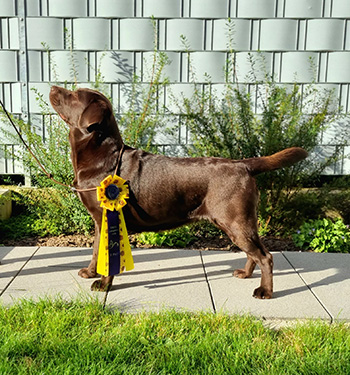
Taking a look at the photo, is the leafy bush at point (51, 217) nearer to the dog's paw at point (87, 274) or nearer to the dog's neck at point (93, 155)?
the dog's paw at point (87, 274)

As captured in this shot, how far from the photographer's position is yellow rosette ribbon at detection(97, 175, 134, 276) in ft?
11.0

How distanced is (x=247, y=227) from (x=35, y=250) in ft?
7.73

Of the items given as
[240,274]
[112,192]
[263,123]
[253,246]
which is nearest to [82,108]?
[112,192]

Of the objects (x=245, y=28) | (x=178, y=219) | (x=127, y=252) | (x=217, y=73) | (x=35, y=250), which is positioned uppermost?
(x=245, y=28)

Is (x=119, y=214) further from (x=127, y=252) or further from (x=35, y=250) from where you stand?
(x=35, y=250)

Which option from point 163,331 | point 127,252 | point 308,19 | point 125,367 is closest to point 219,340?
point 163,331

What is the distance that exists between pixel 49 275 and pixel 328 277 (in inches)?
102

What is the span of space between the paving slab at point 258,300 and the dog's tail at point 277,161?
1.03 meters

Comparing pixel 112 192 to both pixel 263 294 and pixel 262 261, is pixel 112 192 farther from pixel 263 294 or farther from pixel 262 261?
pixel 263 294

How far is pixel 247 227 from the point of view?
3.38m

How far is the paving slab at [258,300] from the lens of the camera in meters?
3.23

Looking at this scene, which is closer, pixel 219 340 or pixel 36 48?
pixel 219 340

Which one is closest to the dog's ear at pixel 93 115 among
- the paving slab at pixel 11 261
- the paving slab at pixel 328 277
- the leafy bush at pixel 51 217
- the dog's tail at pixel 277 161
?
the dog's tail at pixel 277 161

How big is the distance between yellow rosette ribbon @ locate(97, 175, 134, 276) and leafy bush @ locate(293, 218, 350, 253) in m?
2.34
